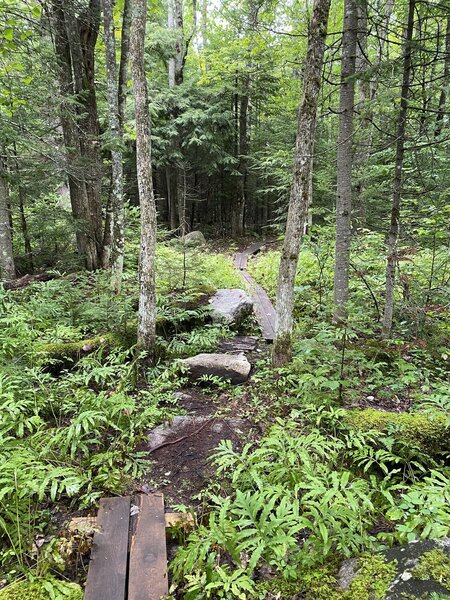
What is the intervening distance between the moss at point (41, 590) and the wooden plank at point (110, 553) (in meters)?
0.09

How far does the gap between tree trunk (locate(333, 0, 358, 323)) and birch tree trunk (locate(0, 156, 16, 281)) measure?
24.7 feet

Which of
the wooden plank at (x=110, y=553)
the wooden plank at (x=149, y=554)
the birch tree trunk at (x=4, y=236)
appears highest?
the birch tree trunk at (x=4, y=236)

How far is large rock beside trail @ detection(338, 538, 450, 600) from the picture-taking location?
6.34 ft

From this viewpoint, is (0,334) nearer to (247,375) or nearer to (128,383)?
(128,383)

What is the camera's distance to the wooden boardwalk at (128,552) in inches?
102

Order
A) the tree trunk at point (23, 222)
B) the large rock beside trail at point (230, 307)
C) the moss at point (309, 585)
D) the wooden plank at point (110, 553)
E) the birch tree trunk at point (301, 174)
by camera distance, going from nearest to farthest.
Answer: the moss at point (309, 585) → the wooden plank at point (110, 553) → the birch tree trunk at point (301, 174) → the large rock beside trail at point (230, 307) → the tree trunk at point (23, 222)

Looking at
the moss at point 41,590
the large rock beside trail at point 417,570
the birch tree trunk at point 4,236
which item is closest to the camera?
the large rock beside trail at point 417,570

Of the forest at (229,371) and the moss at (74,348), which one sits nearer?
the forest at (229,371)

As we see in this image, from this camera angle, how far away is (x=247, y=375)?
6160 mm

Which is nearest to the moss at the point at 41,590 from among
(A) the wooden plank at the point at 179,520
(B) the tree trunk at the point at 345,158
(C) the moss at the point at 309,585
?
(A) the wooden plank at the point at 179,520

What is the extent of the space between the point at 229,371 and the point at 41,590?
157 inches

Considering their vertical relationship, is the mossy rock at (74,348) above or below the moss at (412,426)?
above

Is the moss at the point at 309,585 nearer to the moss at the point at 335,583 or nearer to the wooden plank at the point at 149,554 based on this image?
the moss at the point at 335,583

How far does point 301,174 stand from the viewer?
214 inches
